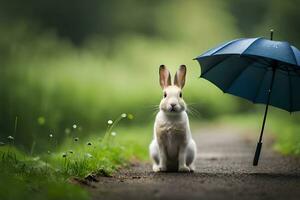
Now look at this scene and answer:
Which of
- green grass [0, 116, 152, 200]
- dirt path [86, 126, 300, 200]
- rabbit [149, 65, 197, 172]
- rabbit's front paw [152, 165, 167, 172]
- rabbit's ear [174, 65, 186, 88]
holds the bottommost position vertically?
dirt path [86, 126, 300, 200]

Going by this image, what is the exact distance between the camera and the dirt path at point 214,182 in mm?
7102

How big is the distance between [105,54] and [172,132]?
67.2 ft

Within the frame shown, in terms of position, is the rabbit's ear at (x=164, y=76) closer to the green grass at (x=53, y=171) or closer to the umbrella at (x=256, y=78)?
the umbrella at (x=256, y=78)

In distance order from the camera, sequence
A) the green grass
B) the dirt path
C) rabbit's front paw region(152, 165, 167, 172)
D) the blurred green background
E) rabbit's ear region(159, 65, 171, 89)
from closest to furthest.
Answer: the green grass < the dirt path < rabbit's ear region(159, 65, 171, 89) < rabbit's front paw region(152, 165, 167, 172) < the blurred green background

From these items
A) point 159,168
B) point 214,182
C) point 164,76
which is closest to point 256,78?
point 164,76

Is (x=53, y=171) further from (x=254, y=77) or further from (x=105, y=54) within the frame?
(x=105, y=54)

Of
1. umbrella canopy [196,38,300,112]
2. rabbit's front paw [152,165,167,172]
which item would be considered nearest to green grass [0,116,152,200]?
rabbit's front paw [152,165,167,172]

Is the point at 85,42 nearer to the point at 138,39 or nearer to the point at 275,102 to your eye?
the point at 138,39

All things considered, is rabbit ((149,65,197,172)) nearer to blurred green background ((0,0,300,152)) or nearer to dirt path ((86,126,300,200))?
dirt path ((86,126,300,200))

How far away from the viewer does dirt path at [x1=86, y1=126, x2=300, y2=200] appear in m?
7.10

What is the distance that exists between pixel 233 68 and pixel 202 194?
3360 mm

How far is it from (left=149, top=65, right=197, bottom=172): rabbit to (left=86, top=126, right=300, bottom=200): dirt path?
253 mm

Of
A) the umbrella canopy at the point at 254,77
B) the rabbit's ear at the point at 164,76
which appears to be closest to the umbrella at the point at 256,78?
the umbrella canopy at the point at 254,77

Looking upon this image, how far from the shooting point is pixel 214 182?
8133 millimetres
